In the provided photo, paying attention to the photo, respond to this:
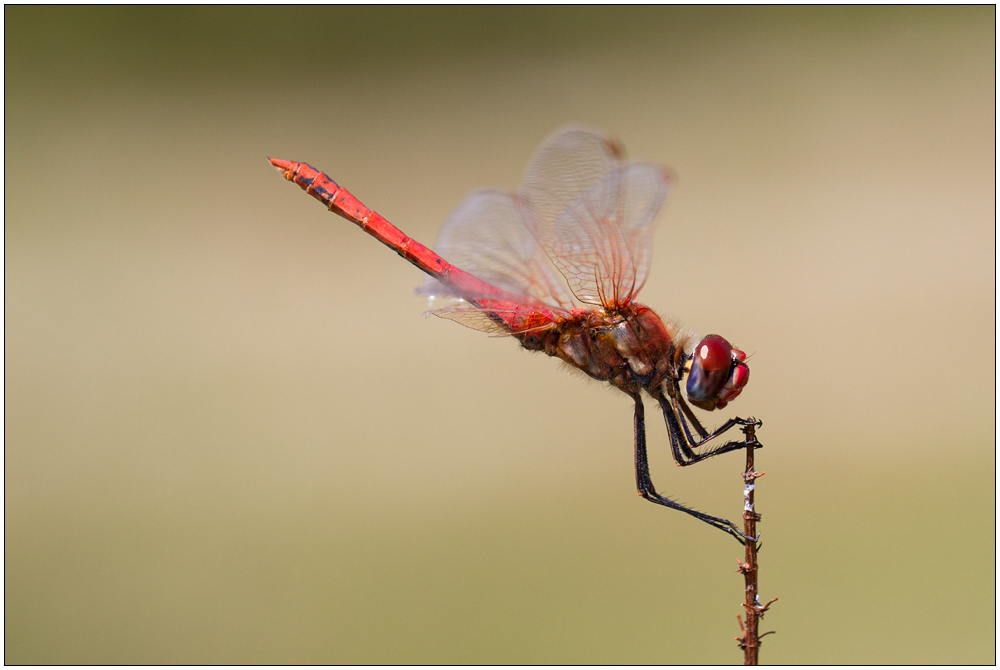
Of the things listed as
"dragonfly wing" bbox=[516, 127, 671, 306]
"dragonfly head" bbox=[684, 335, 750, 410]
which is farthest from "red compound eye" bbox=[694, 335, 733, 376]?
"dragonfly wing" bbox=[516, 127, 671, 306]

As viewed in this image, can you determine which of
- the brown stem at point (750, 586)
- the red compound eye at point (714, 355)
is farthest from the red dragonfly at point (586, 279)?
the brown stem at point (750, 586)

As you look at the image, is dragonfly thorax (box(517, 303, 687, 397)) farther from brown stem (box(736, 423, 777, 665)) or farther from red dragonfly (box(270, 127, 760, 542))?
brown stem (box(736, 423, 777, 665))

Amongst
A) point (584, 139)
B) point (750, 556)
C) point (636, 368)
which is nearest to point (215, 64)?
point (584, 139)

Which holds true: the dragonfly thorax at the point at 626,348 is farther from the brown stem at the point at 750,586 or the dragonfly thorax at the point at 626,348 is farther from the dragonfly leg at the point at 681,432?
the brown stem at the point at 750,586

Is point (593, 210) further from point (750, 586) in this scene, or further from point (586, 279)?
point (750, 586)

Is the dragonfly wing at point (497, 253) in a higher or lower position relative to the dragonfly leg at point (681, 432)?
higher

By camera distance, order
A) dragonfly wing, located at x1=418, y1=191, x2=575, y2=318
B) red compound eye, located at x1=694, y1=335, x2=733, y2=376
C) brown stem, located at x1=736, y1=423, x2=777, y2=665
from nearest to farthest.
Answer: brown stem, located at x1=736, y1=423, x2=777, y2=665 < red compound eye, located at x1=694, y1=335, x2=733, y2=376 < dragonfly wing, located at x1=418, y1=191, x2=575, y2=318

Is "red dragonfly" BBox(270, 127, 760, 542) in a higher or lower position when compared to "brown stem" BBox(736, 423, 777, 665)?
higher

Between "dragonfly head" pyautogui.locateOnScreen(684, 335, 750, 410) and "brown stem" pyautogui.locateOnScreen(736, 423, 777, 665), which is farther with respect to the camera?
"dragonfly head" pyautogui.locateOnScreen(684, 335, 750, 410)
